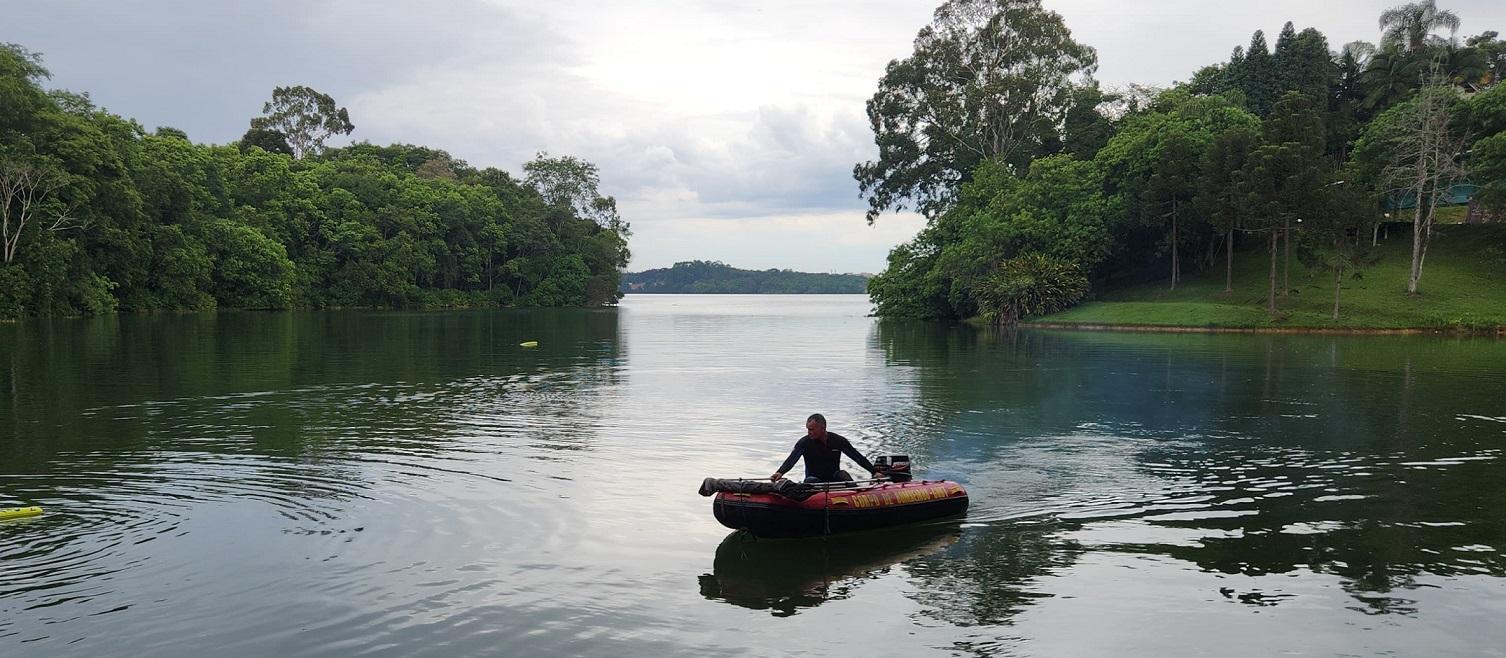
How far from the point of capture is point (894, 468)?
55.2ft

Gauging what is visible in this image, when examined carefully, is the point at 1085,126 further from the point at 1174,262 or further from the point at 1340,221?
the point at 1340,221

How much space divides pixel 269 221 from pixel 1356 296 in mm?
102810

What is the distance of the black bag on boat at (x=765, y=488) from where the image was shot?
14570 millimetres

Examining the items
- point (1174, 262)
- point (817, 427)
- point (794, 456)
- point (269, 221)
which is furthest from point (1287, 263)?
point (269, 221)

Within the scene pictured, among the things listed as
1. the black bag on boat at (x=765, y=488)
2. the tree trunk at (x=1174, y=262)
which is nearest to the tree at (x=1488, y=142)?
the tree trunk at (x=1174, y=262)

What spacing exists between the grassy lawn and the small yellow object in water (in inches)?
2533

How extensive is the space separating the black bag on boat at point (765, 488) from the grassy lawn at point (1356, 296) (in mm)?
58502

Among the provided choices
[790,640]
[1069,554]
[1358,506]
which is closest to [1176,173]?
[1358,506]

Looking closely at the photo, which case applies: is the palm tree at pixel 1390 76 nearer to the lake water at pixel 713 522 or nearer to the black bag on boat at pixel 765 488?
the lake water at pixel 713 522

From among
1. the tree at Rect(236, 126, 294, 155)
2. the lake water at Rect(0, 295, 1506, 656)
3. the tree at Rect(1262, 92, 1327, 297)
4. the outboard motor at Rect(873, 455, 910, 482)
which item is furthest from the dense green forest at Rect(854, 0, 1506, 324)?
the tree at Rect(236, 126, 294, 155)

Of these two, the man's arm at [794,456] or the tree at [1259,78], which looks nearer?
the man's arm at [794,456]

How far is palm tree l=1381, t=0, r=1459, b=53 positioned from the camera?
303ft

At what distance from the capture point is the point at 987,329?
74.9 m

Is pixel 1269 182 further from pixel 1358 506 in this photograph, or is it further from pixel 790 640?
pixel 790 640
